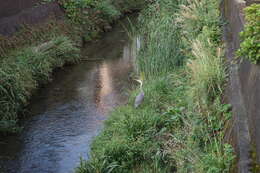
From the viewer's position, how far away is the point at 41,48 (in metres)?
12.1

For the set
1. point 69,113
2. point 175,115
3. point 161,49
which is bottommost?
point 69,113

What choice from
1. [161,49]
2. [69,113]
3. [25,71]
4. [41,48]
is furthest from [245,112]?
[41,48]

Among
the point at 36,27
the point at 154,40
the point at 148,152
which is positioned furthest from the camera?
the point at 36,27

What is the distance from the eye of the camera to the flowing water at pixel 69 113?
714 centimetres

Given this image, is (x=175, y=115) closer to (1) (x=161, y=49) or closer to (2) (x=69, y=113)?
(1) (x=161, y=49)

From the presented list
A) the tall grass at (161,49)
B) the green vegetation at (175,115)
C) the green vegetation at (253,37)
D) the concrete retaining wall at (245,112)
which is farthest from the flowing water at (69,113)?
the green vegetation at (253,37)

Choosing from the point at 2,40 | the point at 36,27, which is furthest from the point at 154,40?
the point at 36,27

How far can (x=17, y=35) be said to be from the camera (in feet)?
40.3

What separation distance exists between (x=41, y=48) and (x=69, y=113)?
3.63 meters

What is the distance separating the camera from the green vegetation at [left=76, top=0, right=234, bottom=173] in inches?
192

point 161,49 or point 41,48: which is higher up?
point 161,49

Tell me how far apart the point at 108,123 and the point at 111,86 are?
2934mm

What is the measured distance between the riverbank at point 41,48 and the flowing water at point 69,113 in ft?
1.08

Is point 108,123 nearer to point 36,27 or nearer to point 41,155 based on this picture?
point 41,155
